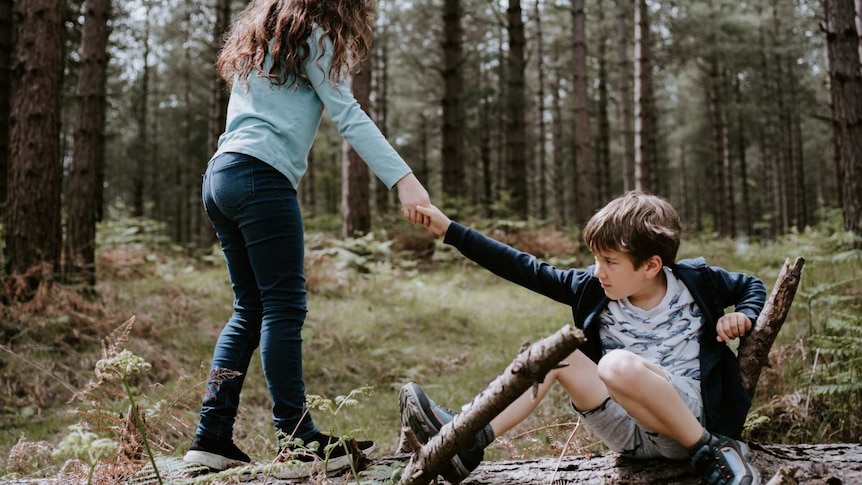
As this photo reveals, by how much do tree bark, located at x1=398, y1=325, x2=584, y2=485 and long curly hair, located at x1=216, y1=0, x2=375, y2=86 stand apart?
1.44m

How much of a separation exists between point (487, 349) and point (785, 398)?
2.57 meters

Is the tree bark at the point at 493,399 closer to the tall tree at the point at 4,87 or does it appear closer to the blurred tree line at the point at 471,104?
the blurred tree line at the point at 471,104

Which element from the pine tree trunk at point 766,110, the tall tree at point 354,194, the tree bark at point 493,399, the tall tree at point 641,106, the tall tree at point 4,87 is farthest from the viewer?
the pine tree trunk at point 766,110

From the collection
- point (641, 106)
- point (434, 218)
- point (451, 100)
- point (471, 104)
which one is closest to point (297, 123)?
point (434, 218)

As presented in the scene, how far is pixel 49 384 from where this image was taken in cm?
437

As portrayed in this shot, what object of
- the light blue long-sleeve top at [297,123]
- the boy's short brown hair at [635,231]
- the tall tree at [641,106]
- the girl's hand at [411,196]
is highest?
the tall tree at [641,106]

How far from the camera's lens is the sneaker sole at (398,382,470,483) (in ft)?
6.74

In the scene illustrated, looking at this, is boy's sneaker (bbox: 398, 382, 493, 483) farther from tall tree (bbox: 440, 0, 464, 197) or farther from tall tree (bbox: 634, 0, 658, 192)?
tall tree (bbox: 440, 0, 464, 197)

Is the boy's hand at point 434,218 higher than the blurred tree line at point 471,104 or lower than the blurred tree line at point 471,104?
lower

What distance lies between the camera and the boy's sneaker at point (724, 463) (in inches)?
75.8

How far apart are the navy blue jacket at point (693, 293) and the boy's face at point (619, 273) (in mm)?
110

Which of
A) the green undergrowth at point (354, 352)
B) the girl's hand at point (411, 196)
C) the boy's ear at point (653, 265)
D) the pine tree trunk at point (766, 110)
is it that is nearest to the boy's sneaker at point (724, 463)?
the green undergrowth at point (354, 352)

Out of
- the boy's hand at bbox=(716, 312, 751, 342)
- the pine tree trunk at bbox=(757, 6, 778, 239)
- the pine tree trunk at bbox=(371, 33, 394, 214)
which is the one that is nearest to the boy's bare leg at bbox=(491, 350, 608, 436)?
the boy's hand at bbox=(716, 312, 751, 342)

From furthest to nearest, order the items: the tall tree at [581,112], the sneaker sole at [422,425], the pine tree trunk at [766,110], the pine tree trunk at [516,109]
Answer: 1. the pine tree trunk at [766,110]
2. the pine tree trunk at [516,109]
3. the tall tree at [581,112]
4. the sneaker sole at [422,425]
